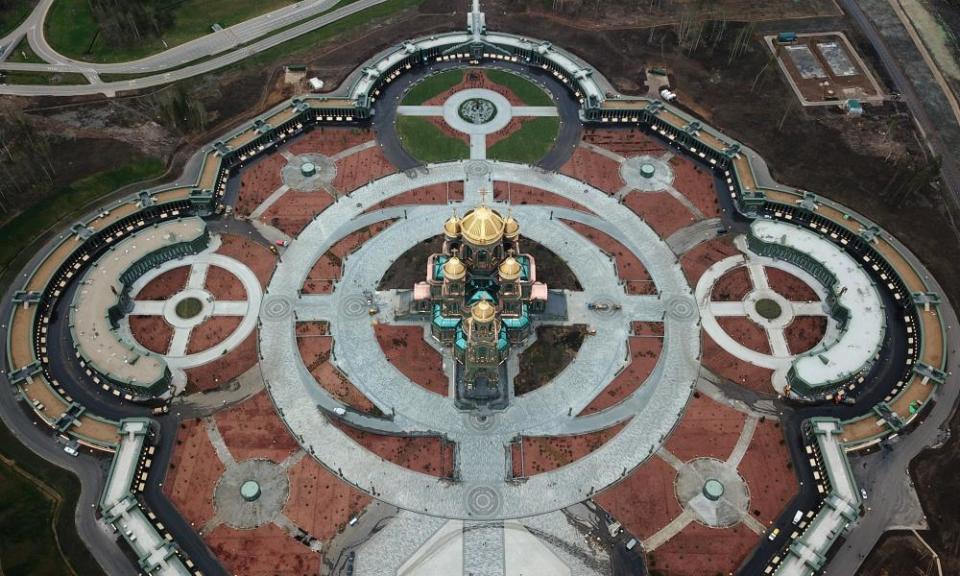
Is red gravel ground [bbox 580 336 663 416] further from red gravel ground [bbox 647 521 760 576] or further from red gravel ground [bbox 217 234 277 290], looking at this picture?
red gravel ground [bbox 217 234 277 290]

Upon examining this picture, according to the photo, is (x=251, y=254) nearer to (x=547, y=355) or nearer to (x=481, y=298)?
(x=481, y=298)

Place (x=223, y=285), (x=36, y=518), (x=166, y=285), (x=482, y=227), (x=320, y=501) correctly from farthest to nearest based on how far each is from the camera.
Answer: (x=223, y=285)
(x=166, y=285)
(x=482, y=227)
(x=320, y=501)
(x=36, y=518)

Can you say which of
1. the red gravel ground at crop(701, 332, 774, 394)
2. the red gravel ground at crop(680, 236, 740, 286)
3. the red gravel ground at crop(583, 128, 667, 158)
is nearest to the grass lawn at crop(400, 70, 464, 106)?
the red gravel ground at crop(583, 128, 667, 158)

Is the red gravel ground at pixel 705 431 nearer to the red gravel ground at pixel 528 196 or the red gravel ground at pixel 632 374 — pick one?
the red gravel ground at pixel 632 374

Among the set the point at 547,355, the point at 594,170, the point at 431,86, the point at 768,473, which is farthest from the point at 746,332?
the point at 431,86

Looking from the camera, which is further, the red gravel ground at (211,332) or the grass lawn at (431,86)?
the grass lawn at (431,86)

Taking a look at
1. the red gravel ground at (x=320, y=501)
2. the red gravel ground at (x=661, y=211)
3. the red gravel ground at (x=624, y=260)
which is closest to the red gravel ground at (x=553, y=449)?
the red gravel ground at (x=320, y=501)
